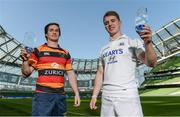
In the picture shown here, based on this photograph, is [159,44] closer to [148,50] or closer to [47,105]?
[47,105]

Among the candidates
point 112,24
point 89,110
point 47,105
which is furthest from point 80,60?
point 112,24

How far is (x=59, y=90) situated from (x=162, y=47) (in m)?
81.4

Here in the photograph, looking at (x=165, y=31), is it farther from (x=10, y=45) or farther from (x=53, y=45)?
(x=53, y=45)

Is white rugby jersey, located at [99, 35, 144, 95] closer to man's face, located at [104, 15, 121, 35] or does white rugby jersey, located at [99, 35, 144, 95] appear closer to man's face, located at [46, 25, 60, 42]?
man's face, located at [104, 15, 121, 35]

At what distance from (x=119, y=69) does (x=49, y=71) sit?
4.53ft

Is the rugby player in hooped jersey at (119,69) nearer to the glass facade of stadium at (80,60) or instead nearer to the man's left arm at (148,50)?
the man's left arm at (148,50)

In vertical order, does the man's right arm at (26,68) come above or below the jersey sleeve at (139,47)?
below

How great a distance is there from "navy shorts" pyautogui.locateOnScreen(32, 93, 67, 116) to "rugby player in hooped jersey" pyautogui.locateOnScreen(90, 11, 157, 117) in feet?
2.21

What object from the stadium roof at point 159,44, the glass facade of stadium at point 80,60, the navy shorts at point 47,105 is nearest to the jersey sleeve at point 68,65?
the navy shorts at point 47,105

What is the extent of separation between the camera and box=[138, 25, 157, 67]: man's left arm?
469cm

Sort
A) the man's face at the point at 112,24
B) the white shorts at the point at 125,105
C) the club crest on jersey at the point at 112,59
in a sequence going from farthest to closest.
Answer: the man's face at the point at 112,24 < the club crest on jersey at the point at 112,59 < the white shorts at the point at 125,105

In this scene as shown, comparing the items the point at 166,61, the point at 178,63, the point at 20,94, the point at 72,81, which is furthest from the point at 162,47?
the point at 72,81

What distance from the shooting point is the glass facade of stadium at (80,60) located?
83.3m

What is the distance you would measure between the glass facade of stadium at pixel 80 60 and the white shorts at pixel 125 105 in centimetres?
6999
